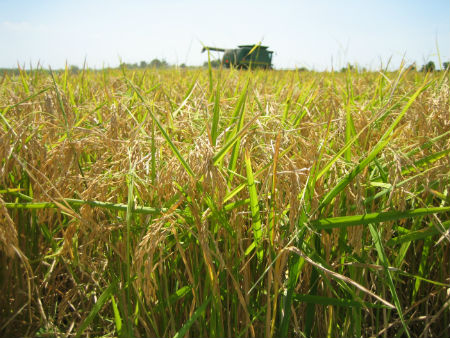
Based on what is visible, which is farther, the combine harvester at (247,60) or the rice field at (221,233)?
the combine harvester at (247,60)

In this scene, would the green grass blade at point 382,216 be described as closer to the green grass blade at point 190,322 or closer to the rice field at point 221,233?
the rice field at point 221,233

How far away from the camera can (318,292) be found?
A: 850 mm

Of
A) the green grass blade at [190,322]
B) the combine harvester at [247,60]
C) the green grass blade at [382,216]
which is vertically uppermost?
the combine harvester at [247,60]

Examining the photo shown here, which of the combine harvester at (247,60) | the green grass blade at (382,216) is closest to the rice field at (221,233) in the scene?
the green grass blade at (382,216)

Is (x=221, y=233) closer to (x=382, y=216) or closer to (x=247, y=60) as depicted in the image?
(x=382, y=216)

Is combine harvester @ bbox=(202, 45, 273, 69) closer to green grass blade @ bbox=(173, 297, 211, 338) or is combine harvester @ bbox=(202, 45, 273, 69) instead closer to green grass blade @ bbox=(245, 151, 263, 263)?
green grass blade @ bbox=(245, 151, 263, 263)

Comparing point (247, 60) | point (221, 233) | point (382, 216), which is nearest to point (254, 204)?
point (221, 233)

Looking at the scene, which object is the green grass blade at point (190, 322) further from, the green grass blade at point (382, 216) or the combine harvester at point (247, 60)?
the combine harvester at point (247, 60)

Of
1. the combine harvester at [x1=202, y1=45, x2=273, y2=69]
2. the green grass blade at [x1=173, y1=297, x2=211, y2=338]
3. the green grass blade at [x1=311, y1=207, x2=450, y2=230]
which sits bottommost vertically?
the green grass blade at [x1=173, y1=297, x2=211, y2=338]

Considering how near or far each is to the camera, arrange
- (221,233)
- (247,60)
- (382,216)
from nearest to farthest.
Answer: (382,216) → (221,233) → (247,60)

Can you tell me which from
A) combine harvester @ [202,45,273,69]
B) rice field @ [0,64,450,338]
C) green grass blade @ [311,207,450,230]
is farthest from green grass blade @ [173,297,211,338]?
combine harvester @ [202,45,273,69]

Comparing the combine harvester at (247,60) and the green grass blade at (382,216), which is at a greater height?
the combine harvester at (247,60)

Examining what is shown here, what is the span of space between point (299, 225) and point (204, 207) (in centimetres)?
22

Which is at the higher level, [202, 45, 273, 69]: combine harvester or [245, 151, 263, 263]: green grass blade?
[202, 45, 273, 69]: combine harvester
